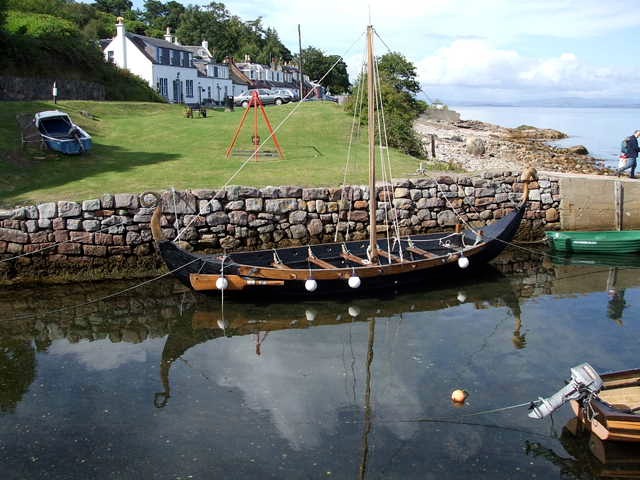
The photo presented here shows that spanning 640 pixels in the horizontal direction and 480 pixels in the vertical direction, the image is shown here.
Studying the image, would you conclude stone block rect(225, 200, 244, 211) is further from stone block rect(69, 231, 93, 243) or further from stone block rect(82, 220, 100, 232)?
stone block rect(69, 231, 93, 243)

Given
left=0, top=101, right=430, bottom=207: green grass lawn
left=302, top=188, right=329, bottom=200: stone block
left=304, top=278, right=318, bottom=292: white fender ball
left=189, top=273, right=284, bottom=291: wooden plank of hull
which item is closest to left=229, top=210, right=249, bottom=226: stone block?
left=0, top=101, right=430, bottom=207: green grass lawn

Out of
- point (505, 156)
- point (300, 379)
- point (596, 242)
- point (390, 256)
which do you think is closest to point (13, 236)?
point (300, 379)

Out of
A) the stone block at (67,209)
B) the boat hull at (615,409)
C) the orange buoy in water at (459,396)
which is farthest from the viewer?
the stone block at (67,209)

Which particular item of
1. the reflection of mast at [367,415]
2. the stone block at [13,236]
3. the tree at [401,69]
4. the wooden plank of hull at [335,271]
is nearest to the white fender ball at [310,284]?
the wooden plank of hull at [335,271]

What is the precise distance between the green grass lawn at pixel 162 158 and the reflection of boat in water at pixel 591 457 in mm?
10284

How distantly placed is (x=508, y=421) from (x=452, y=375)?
1.43 metres

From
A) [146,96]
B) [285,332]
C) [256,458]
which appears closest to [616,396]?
[256,458]

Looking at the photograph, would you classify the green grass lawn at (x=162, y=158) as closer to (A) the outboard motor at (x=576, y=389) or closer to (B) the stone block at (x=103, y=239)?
(B) the stone block at (x=103, y=239)

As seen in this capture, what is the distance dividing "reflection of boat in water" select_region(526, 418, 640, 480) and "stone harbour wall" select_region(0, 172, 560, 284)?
27.3ft

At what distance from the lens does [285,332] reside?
11227mm

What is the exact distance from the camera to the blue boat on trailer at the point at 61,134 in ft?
62.3

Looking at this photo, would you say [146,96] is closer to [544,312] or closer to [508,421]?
[544,312]

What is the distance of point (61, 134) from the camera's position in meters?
19.8

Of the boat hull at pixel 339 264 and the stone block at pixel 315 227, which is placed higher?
the stone block at pixel 315 227
